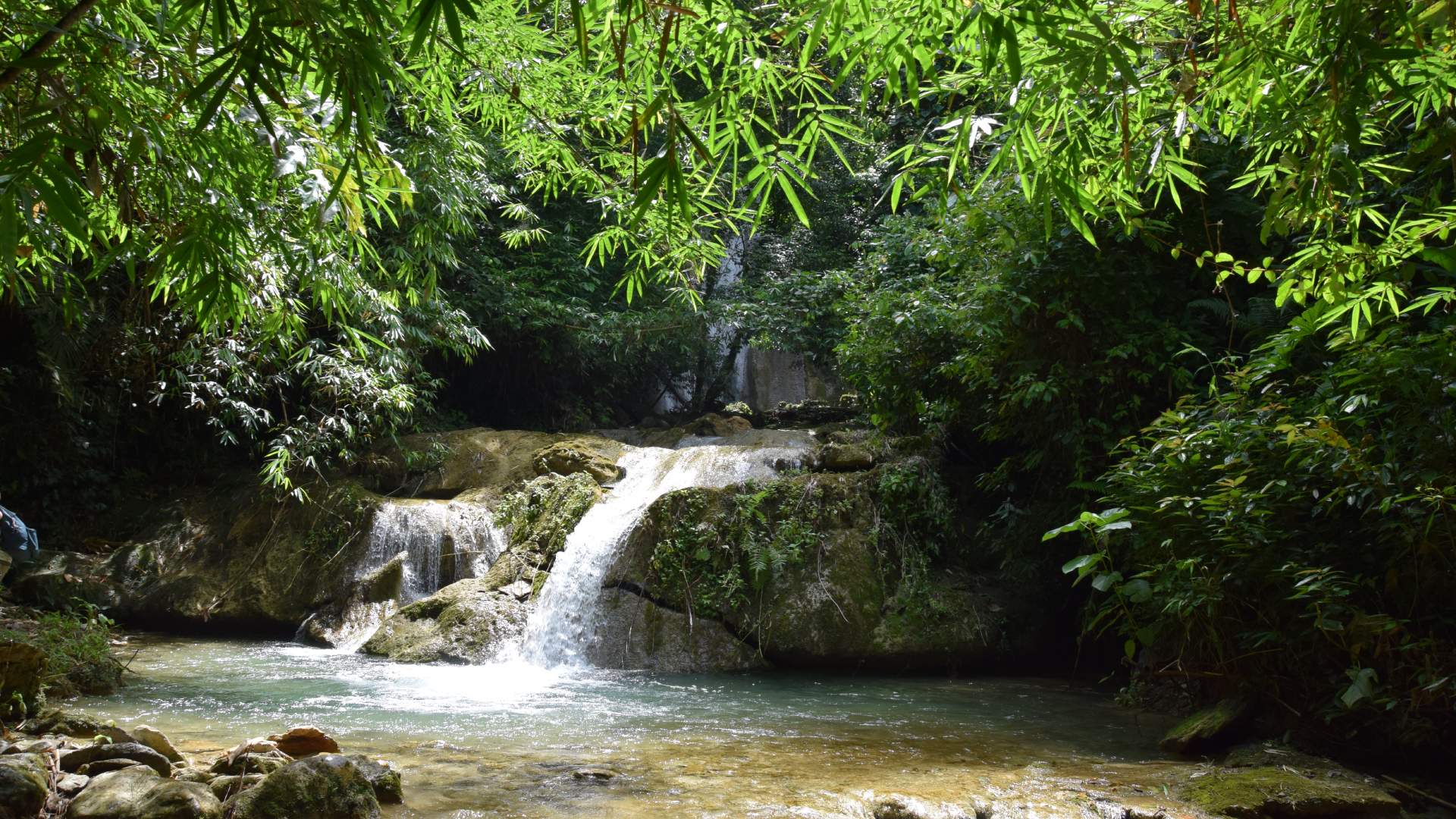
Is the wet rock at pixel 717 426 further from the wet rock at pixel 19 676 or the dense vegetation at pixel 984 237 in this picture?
the wet rock at pixel 19 676

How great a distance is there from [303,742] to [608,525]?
17.3 ft

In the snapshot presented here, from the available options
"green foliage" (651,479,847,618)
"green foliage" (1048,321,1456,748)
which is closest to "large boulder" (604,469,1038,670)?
"green foliage" (651,479,847,618)

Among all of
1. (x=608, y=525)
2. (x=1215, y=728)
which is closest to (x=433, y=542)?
(x=608, y=525)

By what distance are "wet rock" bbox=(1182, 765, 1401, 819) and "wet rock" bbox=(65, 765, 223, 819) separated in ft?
11.6

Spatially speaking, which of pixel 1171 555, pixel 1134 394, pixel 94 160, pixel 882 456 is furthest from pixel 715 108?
pixel 882 456

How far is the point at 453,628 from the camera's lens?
794 cm

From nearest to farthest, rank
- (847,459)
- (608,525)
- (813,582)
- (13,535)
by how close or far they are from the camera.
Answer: (13,535), (813,582), (847,459), (608,525)

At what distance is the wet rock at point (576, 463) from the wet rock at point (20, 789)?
735cm

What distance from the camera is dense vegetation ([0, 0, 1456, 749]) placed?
2.12 m

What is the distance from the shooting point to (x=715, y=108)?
2357 mm

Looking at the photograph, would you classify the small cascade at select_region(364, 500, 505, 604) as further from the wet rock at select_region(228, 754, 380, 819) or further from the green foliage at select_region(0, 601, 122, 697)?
the wet rock at select_region(228, 754, 380, 819)

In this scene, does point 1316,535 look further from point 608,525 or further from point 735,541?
point 608,525

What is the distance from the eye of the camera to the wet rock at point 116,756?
326 cm

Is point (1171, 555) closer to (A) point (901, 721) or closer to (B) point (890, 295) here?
(A) point (901, 721)
